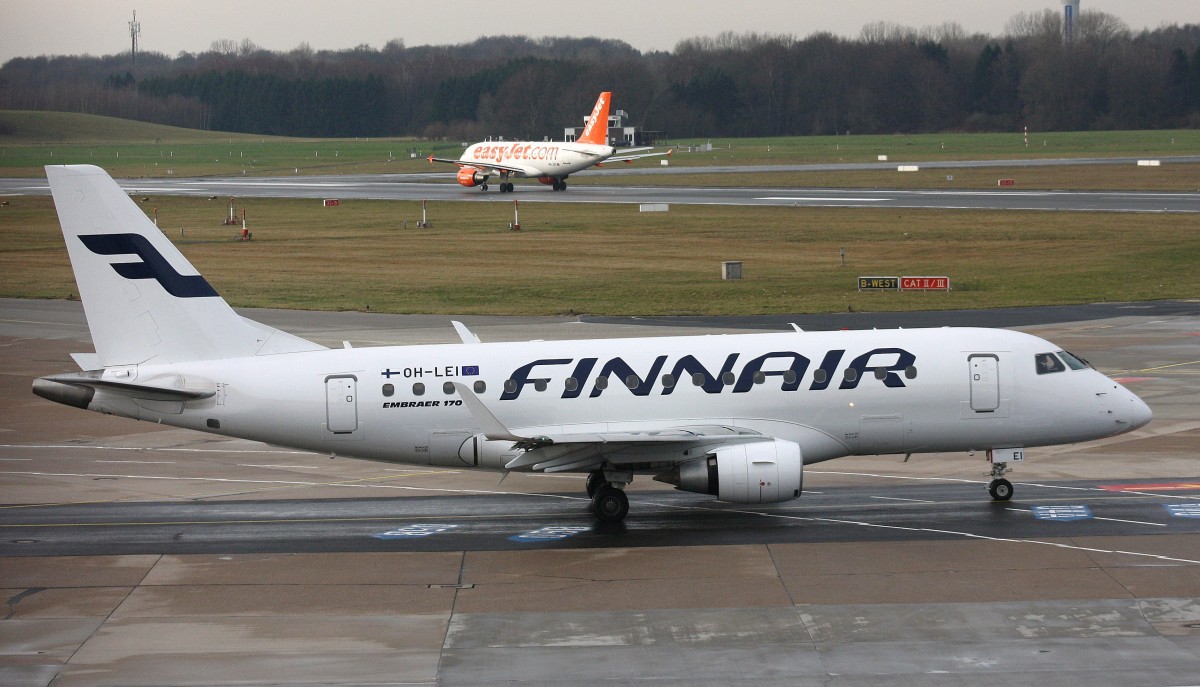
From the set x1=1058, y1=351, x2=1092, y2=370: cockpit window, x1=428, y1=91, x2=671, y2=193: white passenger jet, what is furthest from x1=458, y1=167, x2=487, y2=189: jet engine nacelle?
x1=1058, y1=351, x2=1092, y2=370: cockpit window

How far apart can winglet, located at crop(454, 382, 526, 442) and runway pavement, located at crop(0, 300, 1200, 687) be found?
2.38m

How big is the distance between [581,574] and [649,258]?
54.1 meters

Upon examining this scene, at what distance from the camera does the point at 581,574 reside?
24109mm

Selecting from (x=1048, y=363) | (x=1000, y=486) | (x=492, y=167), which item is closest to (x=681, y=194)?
(x=492, y=167)

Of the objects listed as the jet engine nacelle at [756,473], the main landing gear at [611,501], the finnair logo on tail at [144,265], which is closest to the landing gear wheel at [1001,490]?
the jet engine nacelle at [756,473]

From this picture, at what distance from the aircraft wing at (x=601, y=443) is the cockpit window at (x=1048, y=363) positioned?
6243 mm

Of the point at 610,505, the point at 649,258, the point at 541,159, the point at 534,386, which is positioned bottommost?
the point at 610,505

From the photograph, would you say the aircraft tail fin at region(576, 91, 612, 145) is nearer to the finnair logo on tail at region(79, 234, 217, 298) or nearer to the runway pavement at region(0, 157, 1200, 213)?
the runway pavement at region(0, 157, 1200, 213)

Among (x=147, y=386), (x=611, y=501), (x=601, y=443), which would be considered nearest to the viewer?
(x=601, y=443)

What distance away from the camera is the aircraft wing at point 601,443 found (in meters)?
25.6

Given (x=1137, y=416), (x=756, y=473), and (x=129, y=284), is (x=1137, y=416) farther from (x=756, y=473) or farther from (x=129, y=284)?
(x=129, y=284)

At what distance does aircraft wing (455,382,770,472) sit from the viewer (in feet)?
83.9

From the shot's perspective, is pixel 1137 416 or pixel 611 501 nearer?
pixel 611 501

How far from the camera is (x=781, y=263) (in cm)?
7388
